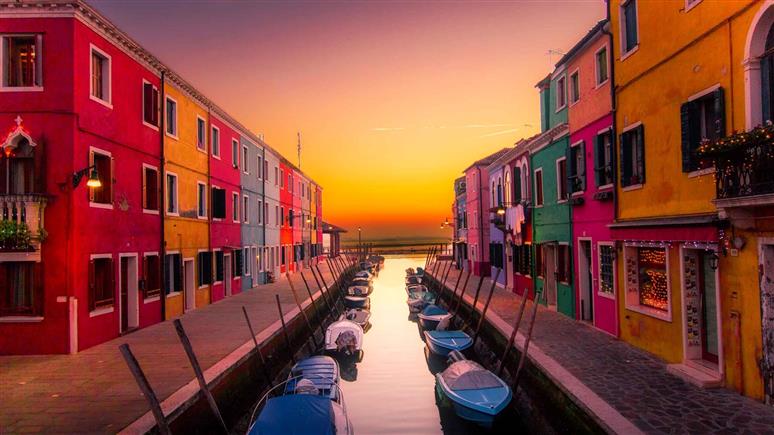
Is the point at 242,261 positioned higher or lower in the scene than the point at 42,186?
lower

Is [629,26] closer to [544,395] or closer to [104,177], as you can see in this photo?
[544,395]

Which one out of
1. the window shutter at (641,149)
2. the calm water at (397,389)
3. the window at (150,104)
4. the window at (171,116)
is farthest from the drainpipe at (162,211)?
the window shutter at (641,149)

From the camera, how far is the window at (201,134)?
22.2 m

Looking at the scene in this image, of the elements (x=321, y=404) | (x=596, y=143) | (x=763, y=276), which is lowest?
(x=321, y=404)

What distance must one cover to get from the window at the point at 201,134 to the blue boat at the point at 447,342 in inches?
507

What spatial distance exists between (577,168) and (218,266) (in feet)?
54.5

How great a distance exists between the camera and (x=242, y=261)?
1130 inches

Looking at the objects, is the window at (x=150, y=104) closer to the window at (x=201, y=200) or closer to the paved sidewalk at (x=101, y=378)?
the window at (x=201, y=200)

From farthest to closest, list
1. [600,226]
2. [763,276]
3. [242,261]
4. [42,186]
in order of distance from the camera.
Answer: [242,261]
[600,226]
[42,186]
[763,276]

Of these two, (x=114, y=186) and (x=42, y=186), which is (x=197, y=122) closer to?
(x=114, y=186)

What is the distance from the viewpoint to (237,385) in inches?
460

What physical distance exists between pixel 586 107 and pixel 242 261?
20.0 m

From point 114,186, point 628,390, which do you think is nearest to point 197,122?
point 114,186

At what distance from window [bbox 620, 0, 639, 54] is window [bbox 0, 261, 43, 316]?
→ 15726mm
